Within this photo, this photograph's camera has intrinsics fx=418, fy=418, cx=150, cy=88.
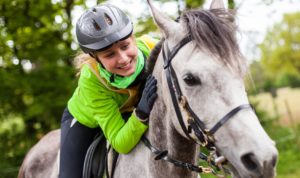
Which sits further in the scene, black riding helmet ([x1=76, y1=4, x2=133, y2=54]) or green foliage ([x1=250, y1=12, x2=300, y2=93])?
green foliage ([x1=250, y1=12, x2=300, y2=93])

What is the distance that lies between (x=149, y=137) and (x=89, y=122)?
27.9 inches

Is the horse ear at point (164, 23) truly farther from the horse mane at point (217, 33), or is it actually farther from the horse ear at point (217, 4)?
the horse ear at point (217, 4)

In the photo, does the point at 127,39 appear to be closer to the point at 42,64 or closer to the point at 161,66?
the point at 161,66

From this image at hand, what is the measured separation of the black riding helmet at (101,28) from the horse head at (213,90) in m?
0.42

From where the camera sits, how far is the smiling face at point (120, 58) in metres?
2.83

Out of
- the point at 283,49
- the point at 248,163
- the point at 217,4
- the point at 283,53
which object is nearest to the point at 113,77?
the point at 217,4

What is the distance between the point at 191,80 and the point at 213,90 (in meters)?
0.16

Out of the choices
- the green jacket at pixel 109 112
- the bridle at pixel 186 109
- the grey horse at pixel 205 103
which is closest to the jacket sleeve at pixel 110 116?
the green jacket at pixel 109 112

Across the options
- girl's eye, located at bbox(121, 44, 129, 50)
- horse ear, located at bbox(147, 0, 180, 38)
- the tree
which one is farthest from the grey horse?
the tree

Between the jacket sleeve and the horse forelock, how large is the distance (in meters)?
0.78

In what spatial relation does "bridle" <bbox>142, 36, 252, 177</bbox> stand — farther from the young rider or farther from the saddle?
the saddle

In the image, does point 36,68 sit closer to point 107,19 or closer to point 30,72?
point 30,72

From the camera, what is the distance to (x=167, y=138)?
8.66 ft

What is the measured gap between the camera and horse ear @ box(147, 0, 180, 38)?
2.46m
